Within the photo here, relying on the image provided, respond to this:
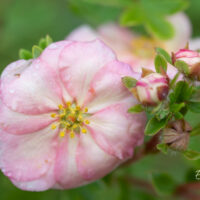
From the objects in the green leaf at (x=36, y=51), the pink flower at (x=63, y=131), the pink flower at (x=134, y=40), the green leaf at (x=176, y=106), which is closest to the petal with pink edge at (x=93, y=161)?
the pink flower at (x=63, y=131)

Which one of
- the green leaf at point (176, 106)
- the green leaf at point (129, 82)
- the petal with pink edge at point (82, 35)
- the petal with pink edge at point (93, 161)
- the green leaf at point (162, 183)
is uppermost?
the petal with pink edge at point (82, 35)

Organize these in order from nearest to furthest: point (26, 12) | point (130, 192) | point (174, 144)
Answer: point (174, 144), point (130, 192), point (26, 12)

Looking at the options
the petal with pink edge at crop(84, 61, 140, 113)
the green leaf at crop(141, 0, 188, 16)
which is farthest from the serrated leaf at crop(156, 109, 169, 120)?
the green leaf at crop(141, 0, 188, 16)

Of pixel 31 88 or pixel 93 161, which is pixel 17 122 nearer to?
pixel 31 88

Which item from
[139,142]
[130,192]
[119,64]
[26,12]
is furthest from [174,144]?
[26,12]

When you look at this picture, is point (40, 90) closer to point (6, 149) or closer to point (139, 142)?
point (6, 149)

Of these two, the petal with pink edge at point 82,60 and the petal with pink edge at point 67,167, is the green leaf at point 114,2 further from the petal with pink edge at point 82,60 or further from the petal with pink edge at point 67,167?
the petal with pink edge at point 67,167

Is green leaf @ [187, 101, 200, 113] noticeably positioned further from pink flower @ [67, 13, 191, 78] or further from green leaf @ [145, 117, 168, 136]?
pink flower @ [67, 13, 191, 78]
